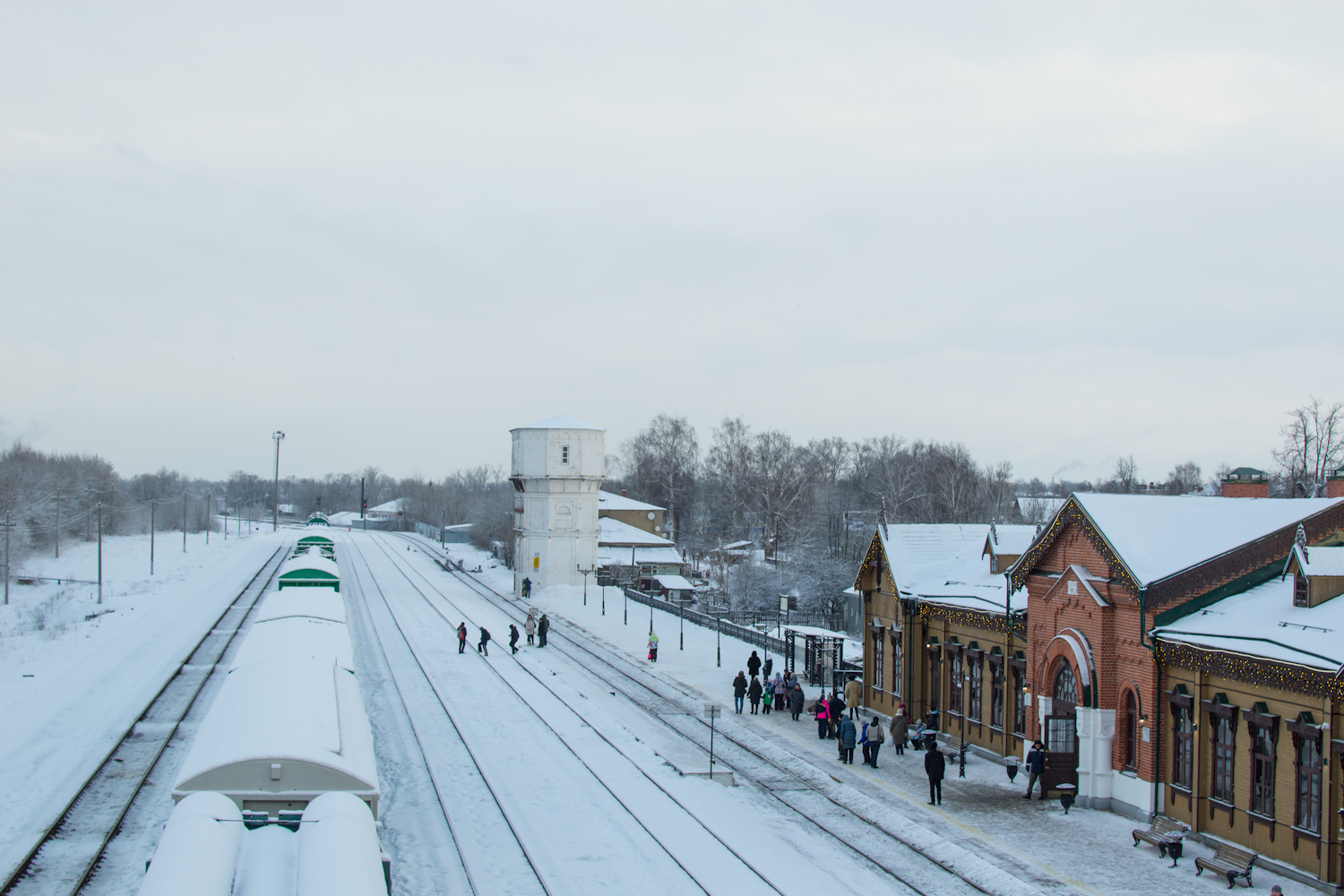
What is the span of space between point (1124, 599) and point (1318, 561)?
319 cm

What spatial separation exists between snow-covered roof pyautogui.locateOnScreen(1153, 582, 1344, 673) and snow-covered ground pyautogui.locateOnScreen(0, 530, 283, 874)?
18.4 meters

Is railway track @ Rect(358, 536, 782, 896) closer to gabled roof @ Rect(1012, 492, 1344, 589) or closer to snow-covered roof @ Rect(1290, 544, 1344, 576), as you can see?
gabled roof @ Rect(1012, 492, 1344, 589)

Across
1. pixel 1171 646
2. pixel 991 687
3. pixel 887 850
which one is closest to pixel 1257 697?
pixel 1171 646

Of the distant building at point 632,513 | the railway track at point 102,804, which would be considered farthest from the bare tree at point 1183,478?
the railway track at point 102,804

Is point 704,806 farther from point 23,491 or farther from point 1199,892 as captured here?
point 23,491

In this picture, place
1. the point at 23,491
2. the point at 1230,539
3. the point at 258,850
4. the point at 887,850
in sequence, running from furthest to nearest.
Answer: the point at 23,491 < the point at 1230,539 < the point at 887,850 < the point at 258,850

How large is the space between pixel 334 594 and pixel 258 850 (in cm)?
2134

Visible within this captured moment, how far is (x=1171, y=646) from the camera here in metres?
17.2

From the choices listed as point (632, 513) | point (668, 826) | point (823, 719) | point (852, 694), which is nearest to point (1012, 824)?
point (668, 826)

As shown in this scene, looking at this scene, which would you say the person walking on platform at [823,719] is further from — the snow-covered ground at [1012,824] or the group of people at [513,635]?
the group of people at [513,635]

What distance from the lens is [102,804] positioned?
60.8ft

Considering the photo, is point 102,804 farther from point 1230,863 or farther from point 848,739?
point 1230,863

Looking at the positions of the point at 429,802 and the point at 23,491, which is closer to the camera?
the point at 429,802

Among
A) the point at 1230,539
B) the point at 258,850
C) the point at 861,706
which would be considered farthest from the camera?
the point at 861,706
